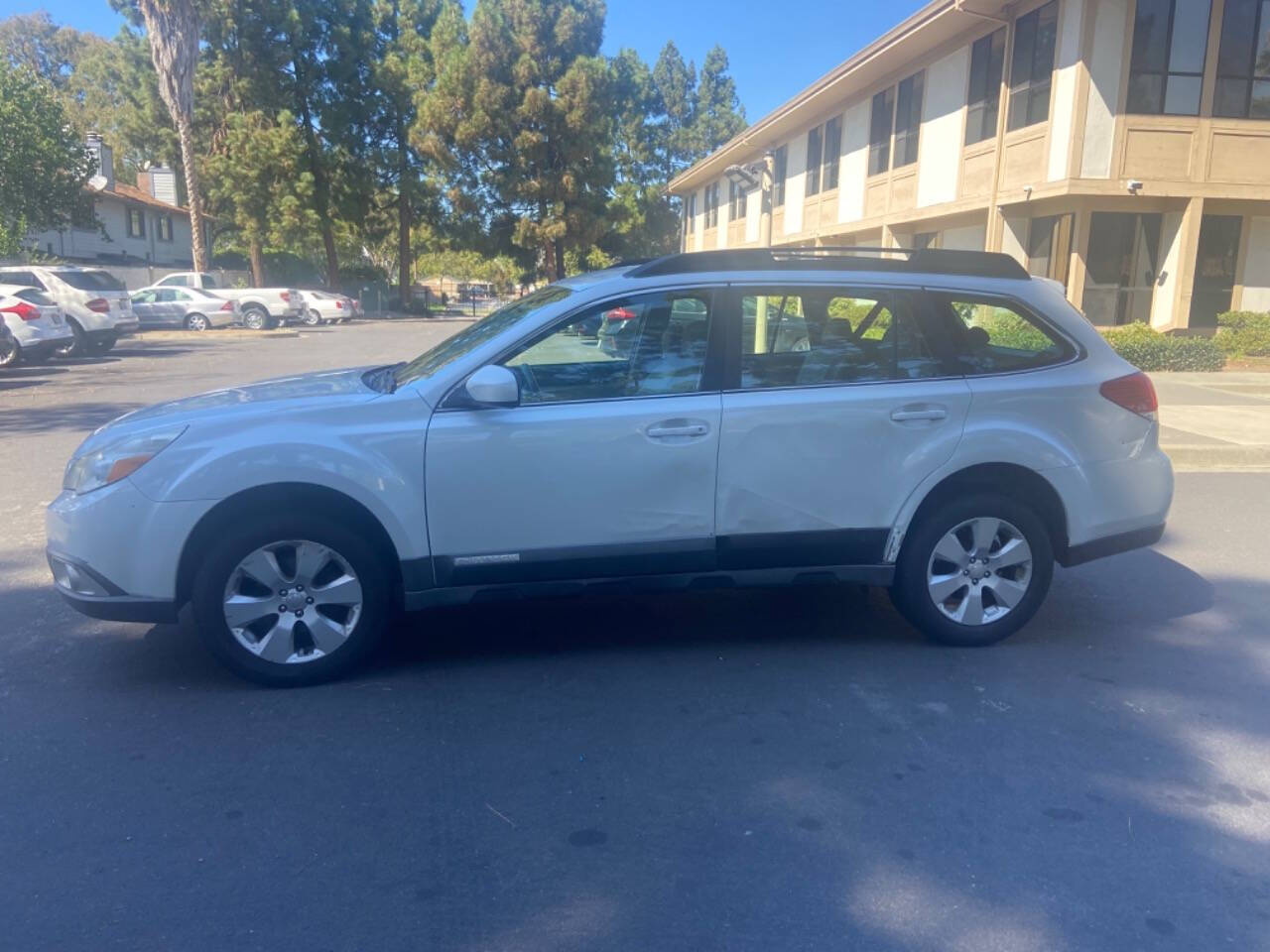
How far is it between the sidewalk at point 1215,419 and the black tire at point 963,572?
5730 millimetres

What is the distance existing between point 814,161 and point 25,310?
806 inches

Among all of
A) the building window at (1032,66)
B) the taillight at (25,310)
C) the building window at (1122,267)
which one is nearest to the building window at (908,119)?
the building window at (1032,66)

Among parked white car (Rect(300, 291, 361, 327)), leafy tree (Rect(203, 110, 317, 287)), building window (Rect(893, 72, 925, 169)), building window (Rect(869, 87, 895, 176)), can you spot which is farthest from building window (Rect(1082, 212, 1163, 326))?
leafy tree (Rect(203, 110, 317, 287))

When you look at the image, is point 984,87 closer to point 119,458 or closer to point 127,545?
point 119,458

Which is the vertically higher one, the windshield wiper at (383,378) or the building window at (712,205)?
the building window at (712,205)

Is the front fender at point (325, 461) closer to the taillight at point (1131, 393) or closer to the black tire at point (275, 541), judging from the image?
the black tire at point (275, 541)

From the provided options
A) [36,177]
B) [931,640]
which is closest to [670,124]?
[36,177]

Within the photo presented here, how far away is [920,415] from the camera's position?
4883mm

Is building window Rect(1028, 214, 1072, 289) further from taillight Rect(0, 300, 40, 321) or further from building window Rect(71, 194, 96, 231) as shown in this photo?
building window Rect(71, 194, 96, 231)

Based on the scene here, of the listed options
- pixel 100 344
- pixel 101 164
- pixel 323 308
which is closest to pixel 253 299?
pixel 323 308

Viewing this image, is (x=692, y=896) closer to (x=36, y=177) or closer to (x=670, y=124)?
(x=36, y=177)

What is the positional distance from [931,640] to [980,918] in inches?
88.1

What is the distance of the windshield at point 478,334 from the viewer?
4867mm

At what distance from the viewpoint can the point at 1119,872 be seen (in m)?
3.24
